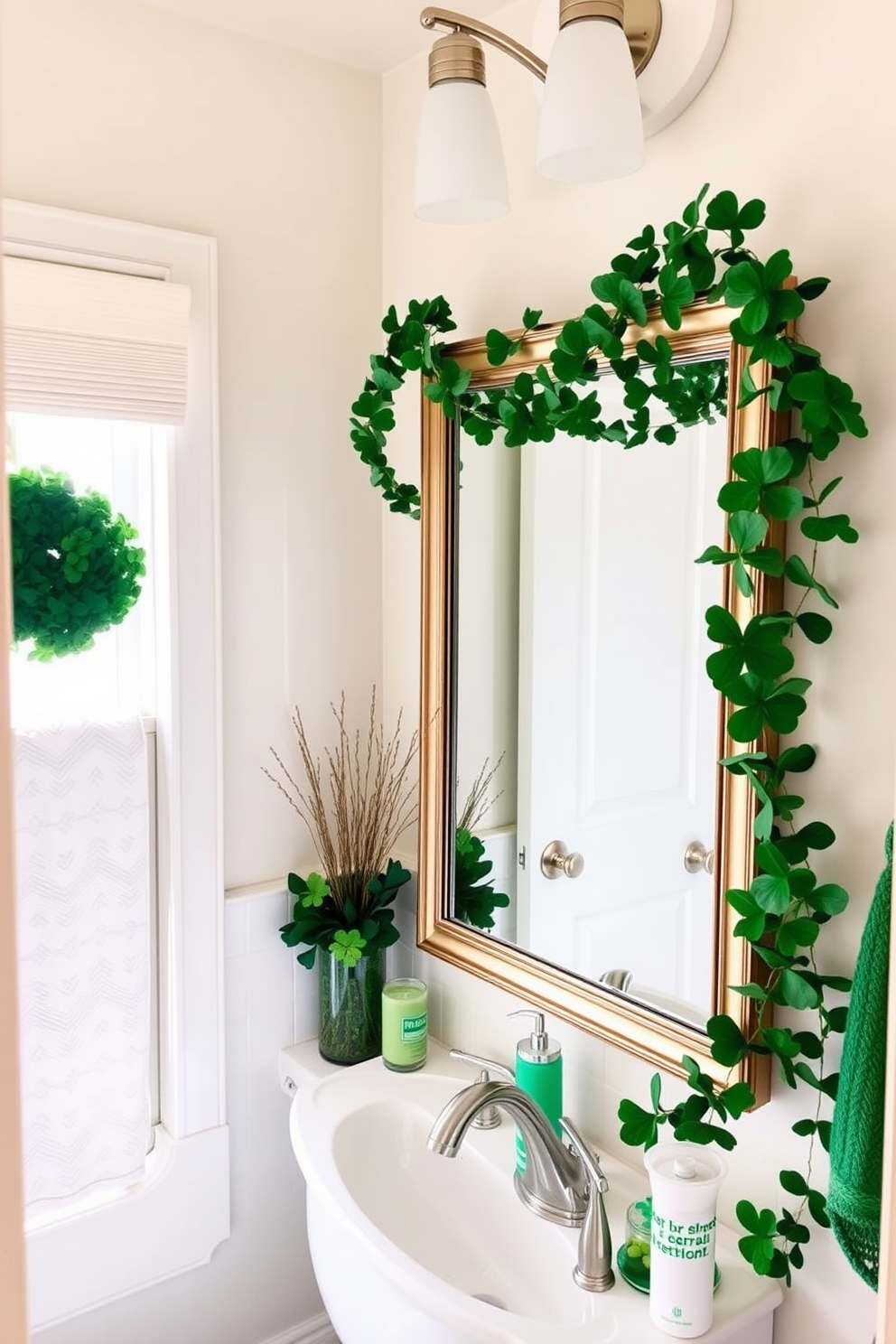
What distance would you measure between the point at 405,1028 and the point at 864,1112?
0.78 m

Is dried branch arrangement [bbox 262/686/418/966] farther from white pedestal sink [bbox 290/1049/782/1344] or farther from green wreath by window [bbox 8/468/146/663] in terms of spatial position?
green wreath by window [bbox 8/468/146/663]

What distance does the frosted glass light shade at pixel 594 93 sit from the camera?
1125 millimetres

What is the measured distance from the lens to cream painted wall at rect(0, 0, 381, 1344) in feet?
5.09

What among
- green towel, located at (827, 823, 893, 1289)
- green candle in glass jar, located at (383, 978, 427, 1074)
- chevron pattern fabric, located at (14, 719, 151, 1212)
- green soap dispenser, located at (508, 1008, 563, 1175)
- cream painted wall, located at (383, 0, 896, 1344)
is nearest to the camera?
green towel, located at (827, 823, 893, 1289)

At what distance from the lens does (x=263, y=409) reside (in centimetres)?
169

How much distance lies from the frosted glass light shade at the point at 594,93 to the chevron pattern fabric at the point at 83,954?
96 centimetres

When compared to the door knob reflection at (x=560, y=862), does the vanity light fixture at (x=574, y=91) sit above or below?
above

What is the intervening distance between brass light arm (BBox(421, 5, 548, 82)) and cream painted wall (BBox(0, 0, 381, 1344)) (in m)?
0.44

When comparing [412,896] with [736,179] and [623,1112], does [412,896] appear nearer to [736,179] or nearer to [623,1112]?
[623,1112]

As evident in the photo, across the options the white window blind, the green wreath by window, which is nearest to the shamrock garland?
the white window blind

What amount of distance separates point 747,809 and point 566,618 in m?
0.38

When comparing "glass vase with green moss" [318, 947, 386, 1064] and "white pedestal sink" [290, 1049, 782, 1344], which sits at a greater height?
"glass vase with green moss" [318, 947, 386, 1064]

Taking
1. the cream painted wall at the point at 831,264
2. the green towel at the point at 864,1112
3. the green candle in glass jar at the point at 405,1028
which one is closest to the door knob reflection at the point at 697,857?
the cream painted wall at the point at 831,264

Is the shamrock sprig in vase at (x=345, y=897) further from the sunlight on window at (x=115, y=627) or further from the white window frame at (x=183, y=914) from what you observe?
the sunlight on window at (x=115, y=627)
